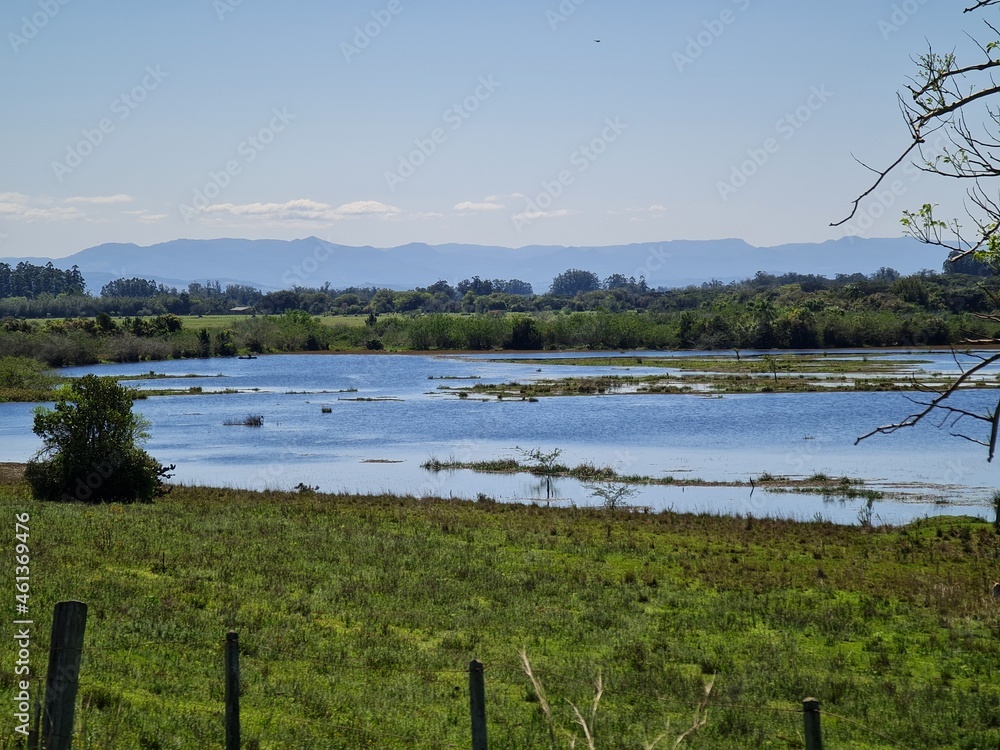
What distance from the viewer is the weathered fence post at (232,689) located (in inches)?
339

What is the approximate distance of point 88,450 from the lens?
31672mm

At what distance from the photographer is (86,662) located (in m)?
12.1

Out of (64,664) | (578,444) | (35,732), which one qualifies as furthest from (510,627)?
(578,444)

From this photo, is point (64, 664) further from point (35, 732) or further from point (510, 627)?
point (510, 627)

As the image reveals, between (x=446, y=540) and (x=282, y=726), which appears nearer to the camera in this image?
(x=282, y=726)

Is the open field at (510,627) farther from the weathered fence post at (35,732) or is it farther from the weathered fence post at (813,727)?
the weathered fence post at (813,727)

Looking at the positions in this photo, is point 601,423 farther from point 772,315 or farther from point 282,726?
point 772,315

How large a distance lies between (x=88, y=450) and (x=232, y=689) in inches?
1008

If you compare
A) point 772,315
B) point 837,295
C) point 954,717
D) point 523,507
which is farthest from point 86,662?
point 837,295

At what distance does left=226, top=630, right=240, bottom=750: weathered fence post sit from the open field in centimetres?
121

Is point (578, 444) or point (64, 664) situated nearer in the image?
point (64, 664)

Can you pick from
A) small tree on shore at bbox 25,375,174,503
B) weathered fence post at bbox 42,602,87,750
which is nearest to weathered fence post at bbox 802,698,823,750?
weathered fence post at bbox 42,602,87,750

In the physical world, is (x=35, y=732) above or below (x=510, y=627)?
above

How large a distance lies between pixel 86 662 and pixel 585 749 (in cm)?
633
